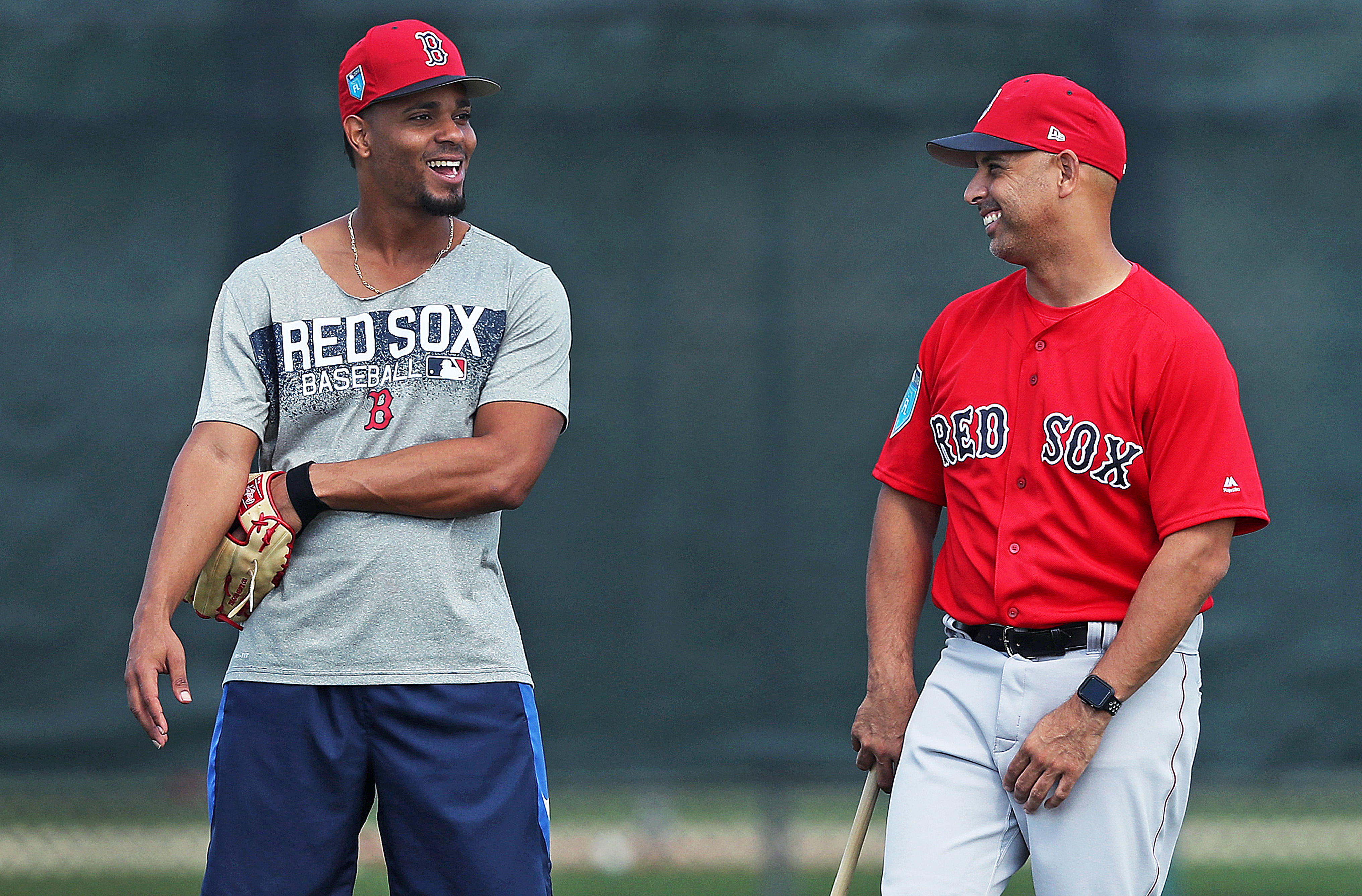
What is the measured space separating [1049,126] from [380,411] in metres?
1.21

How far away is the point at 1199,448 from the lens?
2182 millimetres

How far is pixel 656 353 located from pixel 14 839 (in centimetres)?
210

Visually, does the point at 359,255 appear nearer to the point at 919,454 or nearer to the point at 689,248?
the point at 919,454

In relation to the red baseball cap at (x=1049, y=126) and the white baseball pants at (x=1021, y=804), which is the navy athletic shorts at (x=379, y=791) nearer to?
the white baseball pants at (x=1021, y=804)

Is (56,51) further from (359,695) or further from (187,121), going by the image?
(359,695)

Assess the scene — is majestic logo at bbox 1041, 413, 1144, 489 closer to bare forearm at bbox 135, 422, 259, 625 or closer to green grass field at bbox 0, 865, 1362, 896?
bare forearm at bbox 135, 422, 259, 625

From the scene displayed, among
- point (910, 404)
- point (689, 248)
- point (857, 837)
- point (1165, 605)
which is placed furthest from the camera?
point (689, 248)

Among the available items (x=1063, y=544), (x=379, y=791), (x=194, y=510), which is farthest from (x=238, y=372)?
(x=1063, y=544)

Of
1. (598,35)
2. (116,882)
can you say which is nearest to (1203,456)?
(598,35)

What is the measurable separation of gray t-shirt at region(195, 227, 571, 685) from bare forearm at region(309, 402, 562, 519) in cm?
5

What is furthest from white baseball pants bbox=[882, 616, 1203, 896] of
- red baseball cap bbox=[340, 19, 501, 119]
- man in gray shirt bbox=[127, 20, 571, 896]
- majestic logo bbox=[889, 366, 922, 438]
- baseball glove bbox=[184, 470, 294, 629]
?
red baseball cap bbox=[340, 19, 501, 119]

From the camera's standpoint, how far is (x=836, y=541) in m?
3.62

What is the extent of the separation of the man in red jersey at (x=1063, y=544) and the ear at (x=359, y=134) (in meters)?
1.02

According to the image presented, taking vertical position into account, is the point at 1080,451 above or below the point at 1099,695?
above
